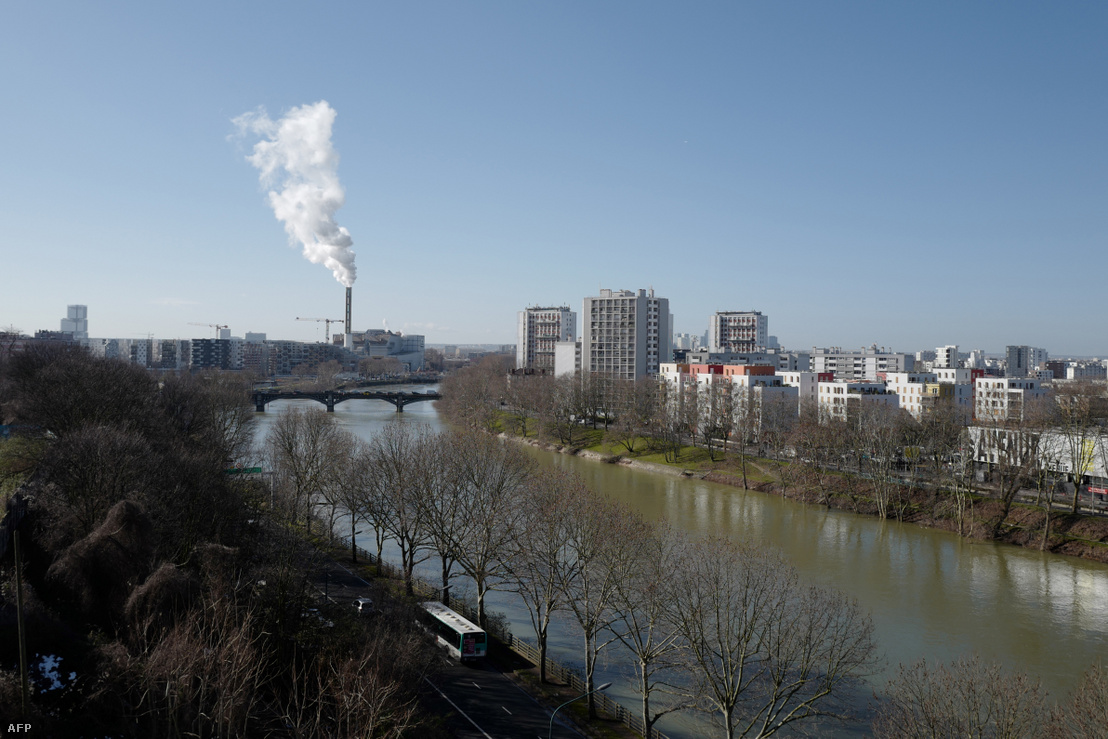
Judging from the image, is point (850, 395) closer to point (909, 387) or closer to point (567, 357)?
point (909, 387)

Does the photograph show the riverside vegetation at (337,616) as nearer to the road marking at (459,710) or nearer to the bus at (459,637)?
the road marking at (459,710)

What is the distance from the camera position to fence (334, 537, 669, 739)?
11205mm

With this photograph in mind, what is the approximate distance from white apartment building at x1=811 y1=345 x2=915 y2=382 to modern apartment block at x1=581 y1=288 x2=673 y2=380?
26824 mm

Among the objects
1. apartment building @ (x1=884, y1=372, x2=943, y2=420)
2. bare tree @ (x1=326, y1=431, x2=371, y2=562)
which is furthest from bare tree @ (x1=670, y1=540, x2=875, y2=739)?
apartment building @ (x1=884, y1=372, x2=943, y2=420)

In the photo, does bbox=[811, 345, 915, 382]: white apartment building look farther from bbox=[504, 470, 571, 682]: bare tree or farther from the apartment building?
bbox=[504, 470, 571, 682]: bare tree

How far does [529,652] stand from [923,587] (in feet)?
34.6

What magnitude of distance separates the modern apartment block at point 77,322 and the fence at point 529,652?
18233 centimetres

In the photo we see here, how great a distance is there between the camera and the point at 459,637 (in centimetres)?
1275

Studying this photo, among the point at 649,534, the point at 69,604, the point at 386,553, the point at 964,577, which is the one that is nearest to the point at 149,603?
the point at 69,604

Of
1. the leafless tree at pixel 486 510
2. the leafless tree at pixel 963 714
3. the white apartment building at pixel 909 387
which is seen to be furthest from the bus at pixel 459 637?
the white apartment building at pixel 909 387

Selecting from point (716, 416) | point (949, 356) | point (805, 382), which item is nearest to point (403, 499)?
point (716, 416)

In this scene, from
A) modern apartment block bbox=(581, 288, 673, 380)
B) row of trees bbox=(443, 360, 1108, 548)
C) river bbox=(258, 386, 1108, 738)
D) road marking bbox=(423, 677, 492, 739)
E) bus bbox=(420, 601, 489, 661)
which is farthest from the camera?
modern apartment block bbox=(581, 288, 673, 380)

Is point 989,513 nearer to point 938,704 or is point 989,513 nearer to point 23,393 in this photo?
point 938,704

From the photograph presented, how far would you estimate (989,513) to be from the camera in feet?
77.6
